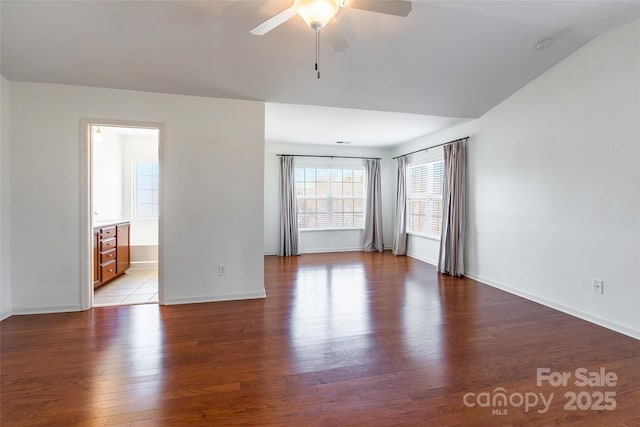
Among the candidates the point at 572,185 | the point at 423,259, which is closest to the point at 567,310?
the point at 572,185

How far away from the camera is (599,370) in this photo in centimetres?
209

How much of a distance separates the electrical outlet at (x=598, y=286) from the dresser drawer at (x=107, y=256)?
5.72 m

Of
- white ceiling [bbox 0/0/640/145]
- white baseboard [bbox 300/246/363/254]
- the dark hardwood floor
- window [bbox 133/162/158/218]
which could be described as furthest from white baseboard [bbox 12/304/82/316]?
white baseboard [bbox 300/246/363/254]

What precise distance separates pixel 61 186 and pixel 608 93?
18.0 ft

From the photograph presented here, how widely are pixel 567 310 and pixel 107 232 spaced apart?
5.75m

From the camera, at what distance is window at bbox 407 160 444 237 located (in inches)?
216

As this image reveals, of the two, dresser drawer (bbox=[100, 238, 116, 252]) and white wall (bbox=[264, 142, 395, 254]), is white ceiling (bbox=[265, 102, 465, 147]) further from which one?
dresser drawer (bbox=[100, 238, 116, 252])

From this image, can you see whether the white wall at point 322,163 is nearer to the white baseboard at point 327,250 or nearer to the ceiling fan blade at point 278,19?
the white baseboard at point 327,250

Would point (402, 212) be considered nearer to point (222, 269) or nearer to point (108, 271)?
point (222, 269)

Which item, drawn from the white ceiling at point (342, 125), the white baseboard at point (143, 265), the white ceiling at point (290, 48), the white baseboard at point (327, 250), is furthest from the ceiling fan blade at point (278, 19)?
the white baseboard at point (327, 250)

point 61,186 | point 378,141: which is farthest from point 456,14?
point 61,186

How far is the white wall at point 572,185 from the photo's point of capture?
266cm

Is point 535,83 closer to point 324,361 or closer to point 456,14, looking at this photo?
point 456,14

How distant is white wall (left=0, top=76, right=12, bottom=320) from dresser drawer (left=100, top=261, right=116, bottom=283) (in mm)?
996
